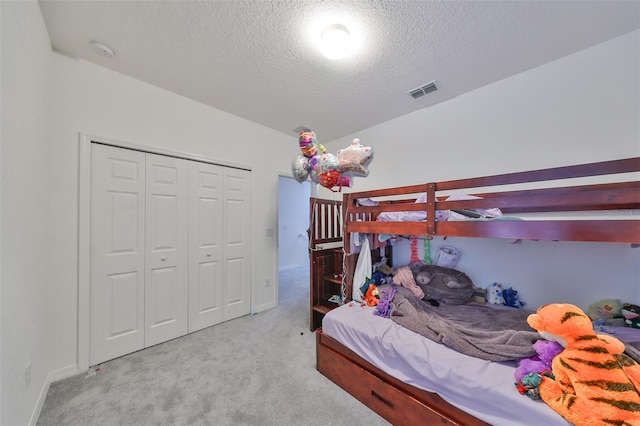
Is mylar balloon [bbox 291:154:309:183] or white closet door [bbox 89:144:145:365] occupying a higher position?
mylar balloon [bbox 291:154:309:183]

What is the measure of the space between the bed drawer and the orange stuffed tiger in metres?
0.52

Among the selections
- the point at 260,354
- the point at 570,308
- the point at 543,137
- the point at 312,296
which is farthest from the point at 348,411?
the point at 543,137

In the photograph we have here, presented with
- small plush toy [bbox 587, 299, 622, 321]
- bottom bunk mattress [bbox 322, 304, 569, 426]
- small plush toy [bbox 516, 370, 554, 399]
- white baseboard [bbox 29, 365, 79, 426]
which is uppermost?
small plush toy [bbox 587, 299, 622, 321]

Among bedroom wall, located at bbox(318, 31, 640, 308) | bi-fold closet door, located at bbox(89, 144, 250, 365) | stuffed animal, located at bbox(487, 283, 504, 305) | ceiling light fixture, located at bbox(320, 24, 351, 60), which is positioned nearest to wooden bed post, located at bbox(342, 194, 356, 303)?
bedroom wall, located at bbox(318, 31, 640, 308)

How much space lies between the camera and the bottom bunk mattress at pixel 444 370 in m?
1.01

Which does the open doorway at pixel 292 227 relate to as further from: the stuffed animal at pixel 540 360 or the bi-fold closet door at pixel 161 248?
the stuffed animal at pixel 540 360

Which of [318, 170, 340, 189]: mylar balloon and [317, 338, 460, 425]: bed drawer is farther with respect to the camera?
[318, 170, 340, 189]: mylar balloon

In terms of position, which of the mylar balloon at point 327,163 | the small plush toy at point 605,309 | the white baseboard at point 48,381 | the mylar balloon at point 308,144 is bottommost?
the white baseboard at point 48,381

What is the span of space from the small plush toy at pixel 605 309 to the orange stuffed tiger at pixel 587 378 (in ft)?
3.04

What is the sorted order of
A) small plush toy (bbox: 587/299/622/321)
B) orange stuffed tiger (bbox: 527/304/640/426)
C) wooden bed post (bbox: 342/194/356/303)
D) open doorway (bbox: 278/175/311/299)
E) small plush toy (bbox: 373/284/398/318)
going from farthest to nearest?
open doorway (bbox: 278/175/311/299), wooden bed post (bbox: 342/194/356/303), small plush toy (bbox: 373/284/398/318), small plush toy (bbox: 587/299/622/321), orange stuffed tiger (bbox: 527/304/640/426)

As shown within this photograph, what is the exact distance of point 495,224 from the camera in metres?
1.34

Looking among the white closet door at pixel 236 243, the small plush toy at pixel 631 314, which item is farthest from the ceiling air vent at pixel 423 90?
the small plush toy at pixel 631 314

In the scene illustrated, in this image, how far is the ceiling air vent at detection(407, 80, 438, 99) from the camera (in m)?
2.21

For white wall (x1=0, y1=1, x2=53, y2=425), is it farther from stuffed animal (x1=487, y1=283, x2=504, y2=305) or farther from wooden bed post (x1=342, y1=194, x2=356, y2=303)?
stuffed animal (x1=487, y1=283, x2=504, y2=305)
